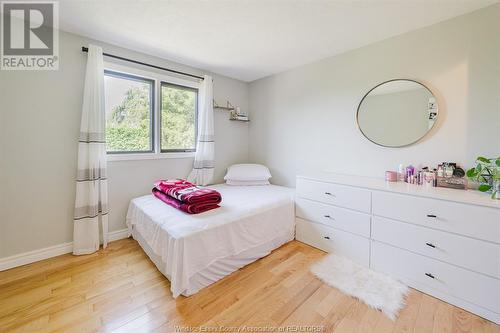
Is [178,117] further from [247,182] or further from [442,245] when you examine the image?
[442,245]

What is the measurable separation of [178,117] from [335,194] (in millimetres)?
2300

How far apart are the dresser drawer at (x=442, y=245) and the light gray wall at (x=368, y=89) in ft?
2.36

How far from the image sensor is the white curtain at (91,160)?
2.21 m

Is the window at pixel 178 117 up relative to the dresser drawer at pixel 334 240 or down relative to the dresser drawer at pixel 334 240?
up

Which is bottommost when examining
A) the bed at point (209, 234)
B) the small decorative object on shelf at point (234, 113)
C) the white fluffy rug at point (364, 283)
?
the white fluffy rug at point (364, 283)

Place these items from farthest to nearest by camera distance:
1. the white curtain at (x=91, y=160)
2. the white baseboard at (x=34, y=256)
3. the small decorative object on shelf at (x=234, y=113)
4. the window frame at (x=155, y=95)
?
the small decorative object on shelf at (x=234, y=113) < the window frame at (x=155, y=95) < the white curtain at (x=91, y=160) < the white baseboard at (x=34, y=256)

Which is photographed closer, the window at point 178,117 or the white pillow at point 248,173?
the window at point 178,117

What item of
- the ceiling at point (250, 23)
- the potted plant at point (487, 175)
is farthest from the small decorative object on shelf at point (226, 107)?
the potted plant at point (487, 175)

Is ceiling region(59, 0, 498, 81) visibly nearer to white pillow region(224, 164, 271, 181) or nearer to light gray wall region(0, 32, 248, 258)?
light gray wall region(0, 32, 248, 258)

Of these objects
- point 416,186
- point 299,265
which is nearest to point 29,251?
point 299,265

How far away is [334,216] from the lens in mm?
2258

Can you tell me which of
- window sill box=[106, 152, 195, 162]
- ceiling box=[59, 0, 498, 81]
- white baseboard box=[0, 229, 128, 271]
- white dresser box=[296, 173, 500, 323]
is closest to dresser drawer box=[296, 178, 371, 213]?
white dresser box=[296, 173, 500, 323]

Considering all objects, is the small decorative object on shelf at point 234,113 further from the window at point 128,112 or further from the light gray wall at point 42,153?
the light gray wall at point 42,153

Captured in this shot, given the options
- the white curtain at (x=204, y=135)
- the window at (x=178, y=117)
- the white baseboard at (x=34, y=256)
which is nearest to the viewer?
the white baseboard at (x=34, y=256)
